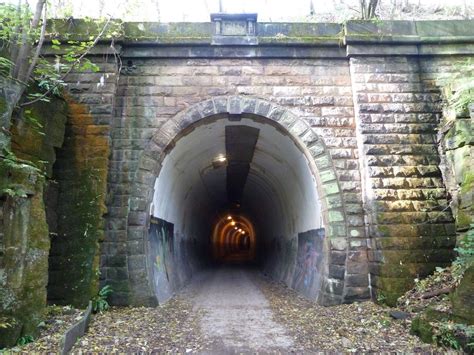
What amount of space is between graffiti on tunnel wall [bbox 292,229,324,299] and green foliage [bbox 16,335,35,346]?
5.10 m

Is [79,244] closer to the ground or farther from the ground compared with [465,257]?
farther from the ground

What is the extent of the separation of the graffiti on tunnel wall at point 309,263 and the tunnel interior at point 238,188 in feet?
0.07

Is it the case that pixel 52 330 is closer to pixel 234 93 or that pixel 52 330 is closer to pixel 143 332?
pixel 143 332

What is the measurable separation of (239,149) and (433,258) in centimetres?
551

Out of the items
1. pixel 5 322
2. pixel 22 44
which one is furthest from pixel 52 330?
pixel 22 44

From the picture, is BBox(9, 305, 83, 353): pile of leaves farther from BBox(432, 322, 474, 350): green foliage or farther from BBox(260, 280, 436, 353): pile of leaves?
BBox(432, 322, 474, 350): green foliage

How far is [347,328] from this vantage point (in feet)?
17.4

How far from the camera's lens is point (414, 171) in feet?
22.7

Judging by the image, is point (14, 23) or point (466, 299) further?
point (14, 23)

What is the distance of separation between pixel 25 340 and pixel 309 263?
5913mm

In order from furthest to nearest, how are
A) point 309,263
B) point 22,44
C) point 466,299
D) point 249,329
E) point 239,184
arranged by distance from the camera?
point 239,184, point 309,263, point 22,44, point 249,329, point 466,299

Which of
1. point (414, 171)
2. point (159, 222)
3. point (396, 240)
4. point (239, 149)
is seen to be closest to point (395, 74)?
point (414, 171)

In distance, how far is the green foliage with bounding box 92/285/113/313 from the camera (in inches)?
239

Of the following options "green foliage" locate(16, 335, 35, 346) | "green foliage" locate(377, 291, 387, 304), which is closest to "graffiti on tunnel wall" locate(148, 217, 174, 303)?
"green foliage" locate(16, 335, 35, 346)
